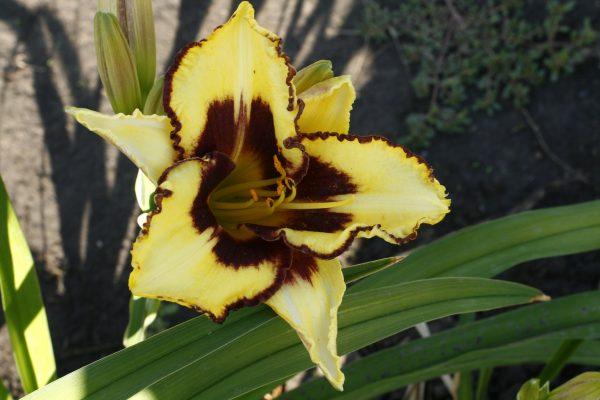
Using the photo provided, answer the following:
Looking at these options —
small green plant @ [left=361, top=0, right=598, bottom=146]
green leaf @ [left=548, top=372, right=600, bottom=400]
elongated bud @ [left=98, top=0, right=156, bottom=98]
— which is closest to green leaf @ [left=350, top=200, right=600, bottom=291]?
green leaf @ [left=548, top=372, right=600, bottom=400]

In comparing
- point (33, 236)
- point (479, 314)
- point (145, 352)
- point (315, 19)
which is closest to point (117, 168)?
point (33, 236)

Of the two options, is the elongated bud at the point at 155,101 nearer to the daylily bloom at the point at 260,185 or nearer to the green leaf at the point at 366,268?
the daylily bloom at the point at 260,185

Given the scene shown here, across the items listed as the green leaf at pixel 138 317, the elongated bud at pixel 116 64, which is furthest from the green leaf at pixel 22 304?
the elongated bud at pixel 116 64

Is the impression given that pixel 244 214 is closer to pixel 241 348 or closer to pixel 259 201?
pixel 259 201

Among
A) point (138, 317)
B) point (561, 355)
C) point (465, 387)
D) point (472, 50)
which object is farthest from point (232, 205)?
point (472, 50)

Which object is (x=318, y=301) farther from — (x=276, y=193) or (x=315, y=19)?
(x=315, y=19)
